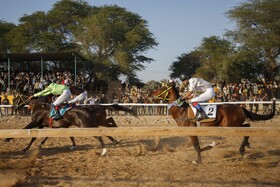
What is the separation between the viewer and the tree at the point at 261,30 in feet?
113

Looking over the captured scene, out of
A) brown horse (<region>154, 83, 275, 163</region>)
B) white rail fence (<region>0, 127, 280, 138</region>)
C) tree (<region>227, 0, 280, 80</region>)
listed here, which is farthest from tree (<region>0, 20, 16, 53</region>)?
white rail fence (<region>0, 127, 280, 138</region>)

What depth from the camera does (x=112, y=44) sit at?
4072 cm

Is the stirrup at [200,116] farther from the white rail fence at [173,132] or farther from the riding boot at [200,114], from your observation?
the white rail fence at [173,132]

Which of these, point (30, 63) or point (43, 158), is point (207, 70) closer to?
point (30, 63)

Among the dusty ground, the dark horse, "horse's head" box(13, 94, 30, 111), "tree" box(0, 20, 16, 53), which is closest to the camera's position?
the dusty ground

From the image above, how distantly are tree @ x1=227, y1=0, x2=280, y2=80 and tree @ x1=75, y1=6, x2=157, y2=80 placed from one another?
11.3 m

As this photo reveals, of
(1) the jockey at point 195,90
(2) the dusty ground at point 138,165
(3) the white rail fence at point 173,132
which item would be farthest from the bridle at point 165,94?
(3) the white rail fence at point 173,132

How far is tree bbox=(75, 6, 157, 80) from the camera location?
128 ft

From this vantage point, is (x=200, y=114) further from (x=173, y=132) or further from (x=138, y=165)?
(x=173, y=132)

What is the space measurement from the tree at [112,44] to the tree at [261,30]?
11.3m

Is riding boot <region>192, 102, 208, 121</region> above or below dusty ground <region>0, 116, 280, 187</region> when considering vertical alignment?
above

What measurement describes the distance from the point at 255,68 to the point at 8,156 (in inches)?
1264

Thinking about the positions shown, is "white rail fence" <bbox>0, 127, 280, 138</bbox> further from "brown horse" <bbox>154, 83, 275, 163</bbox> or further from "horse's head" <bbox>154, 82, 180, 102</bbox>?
"horse's head" <bbox>154, 82, 180, 102</bbox>

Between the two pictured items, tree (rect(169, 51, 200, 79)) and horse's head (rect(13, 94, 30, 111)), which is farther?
tree (rect(169, 51, 200, 79))
